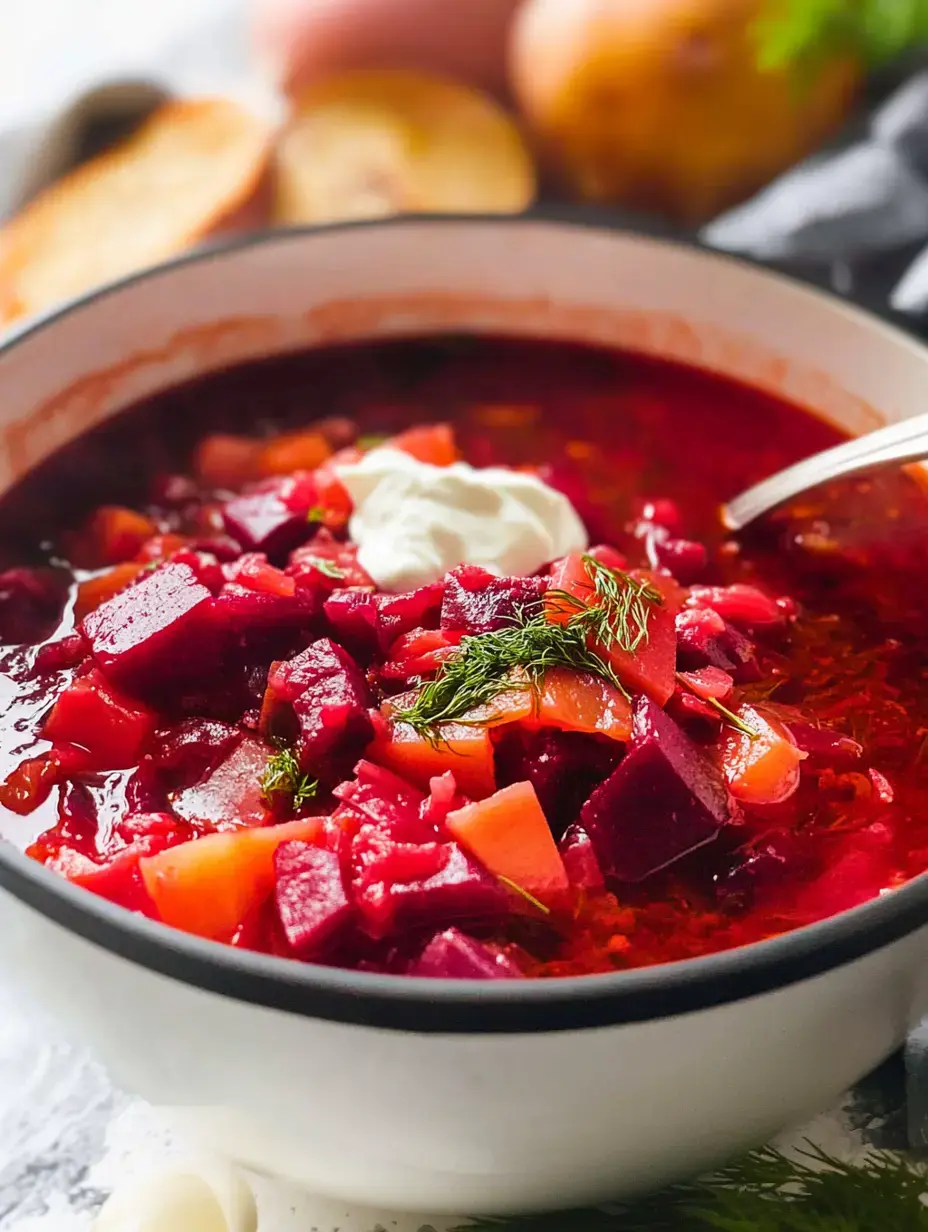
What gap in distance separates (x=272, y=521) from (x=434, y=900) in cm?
105

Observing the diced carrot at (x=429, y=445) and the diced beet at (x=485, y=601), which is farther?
the diced carrot at (x=429, y=445)

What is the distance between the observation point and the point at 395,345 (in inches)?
141

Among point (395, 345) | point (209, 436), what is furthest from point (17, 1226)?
point (395, 345)

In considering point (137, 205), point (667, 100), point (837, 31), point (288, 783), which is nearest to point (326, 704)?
point (288, 783)

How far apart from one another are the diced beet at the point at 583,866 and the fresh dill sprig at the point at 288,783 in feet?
1.38

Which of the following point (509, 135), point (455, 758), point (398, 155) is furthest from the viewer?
point (509, 135)

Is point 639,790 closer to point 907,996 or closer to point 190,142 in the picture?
point 907,996

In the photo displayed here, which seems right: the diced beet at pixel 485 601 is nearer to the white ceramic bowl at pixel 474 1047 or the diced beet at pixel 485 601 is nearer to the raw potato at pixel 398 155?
the white ceramic bowl at pixel 474 1047

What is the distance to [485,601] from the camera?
2.41m

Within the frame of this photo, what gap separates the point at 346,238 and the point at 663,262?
79 centimetres

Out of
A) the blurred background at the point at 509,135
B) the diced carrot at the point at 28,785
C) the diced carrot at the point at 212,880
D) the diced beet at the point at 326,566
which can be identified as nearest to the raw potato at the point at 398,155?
the blurred background at the point at 509,135

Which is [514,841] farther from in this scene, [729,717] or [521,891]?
[729,717]

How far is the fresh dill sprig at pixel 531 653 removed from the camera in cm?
226

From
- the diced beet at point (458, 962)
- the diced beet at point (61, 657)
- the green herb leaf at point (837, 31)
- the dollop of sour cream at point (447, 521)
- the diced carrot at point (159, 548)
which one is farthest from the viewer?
the green herb leaf at point (837, 31)
